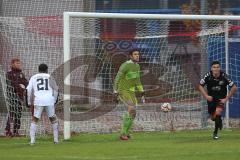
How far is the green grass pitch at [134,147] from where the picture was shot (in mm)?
13006

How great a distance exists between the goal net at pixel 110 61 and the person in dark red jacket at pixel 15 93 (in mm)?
286

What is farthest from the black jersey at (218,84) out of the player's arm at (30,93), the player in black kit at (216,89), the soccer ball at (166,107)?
the player's arm at (30,93)

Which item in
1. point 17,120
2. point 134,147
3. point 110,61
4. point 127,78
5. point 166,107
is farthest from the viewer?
point 110,61

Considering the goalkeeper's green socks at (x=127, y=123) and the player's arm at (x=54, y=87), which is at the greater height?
the player's arm at (x=54, y=87)

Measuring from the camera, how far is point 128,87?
16.8m

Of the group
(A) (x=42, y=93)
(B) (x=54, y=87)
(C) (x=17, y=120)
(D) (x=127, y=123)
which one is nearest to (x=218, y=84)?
(D) (x=127, y=123)

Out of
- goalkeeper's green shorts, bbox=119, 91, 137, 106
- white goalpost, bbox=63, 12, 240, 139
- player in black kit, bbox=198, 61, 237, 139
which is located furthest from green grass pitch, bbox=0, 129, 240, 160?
white goalpost, bbox=63, 12, 240, 139

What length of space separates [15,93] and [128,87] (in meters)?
3.06

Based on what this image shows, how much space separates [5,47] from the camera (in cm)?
1823

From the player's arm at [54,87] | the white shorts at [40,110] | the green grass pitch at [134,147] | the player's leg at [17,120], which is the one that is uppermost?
the player's arm at [54,87]

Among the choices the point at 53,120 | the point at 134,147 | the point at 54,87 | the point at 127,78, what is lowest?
the point at 134,147

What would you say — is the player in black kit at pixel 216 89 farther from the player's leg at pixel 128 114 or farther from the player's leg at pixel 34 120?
the player's leg at pixel 34 120

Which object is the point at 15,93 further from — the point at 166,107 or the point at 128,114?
the point at 166,107

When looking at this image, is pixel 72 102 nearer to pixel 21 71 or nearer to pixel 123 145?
pixel 21 71
